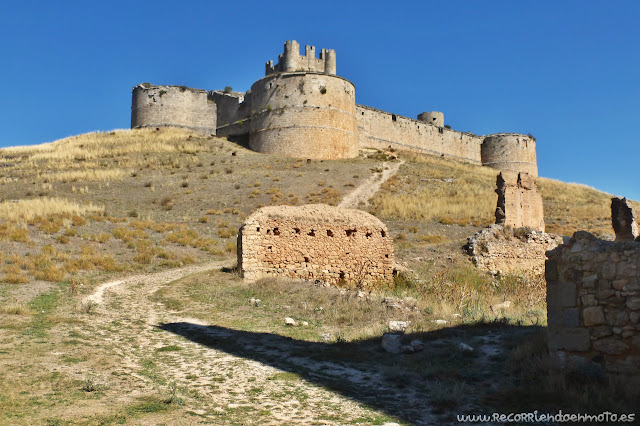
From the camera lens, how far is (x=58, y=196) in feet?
88.2

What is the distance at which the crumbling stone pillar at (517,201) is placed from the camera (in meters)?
18.2

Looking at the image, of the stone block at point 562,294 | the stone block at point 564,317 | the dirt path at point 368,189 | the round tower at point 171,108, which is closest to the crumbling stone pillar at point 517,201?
the dirt path at point 368,189

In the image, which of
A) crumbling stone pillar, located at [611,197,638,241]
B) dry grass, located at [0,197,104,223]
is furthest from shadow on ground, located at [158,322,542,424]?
dry grass, located at [0,197,104,223]

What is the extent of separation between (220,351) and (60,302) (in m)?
4.73

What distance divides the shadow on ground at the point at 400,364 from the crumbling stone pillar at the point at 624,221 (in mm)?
5597

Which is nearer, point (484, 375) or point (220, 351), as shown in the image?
point (484, 375)

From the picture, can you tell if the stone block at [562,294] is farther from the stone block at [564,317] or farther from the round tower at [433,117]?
the round tower at [433,117]

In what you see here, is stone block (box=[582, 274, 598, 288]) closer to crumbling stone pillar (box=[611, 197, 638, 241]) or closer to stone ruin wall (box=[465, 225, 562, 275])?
crumbling stone pillar (box=[611, 197, 638, 241])

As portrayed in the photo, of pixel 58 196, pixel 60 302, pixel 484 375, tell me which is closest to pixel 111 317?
pixel 60 302

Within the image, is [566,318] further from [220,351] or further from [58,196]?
[58,196]

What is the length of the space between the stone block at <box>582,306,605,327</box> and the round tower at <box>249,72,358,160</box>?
35756 millimetres

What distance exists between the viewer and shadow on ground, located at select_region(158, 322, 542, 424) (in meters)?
5.33

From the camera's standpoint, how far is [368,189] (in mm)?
32719

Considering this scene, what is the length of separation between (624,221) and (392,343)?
25.3 feet
